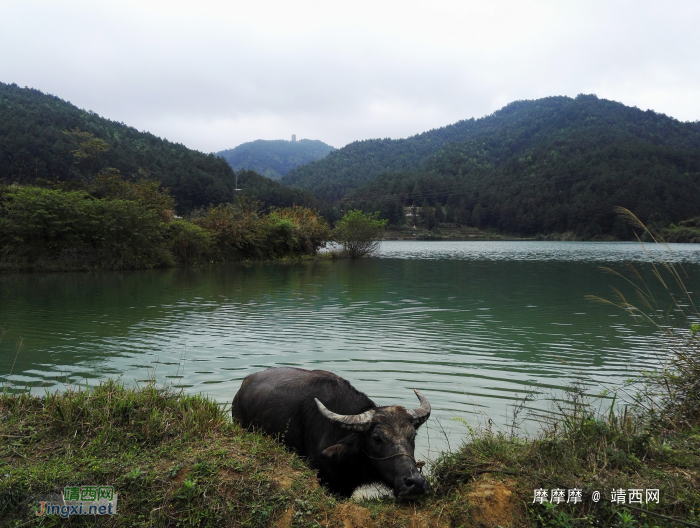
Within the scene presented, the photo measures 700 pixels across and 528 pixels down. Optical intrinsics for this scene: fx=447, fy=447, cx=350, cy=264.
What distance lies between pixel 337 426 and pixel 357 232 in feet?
128

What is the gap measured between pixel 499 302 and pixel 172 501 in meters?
14.4

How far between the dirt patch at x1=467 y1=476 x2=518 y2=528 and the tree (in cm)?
3911

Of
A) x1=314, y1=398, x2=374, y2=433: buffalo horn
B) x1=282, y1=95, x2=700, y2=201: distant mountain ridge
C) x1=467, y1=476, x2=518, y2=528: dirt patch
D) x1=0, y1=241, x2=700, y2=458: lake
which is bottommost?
x1=0, y1=241, x2=700, y2=458: lake

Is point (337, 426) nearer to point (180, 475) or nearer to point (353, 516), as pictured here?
point (353, 516)

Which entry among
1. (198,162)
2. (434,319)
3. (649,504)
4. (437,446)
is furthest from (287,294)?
(198,162)

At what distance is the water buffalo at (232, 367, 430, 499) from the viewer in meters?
3.42

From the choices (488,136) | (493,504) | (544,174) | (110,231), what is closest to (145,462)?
(493,504)

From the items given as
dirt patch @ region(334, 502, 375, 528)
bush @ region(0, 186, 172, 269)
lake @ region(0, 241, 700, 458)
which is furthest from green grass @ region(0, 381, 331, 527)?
bush @ region(0, 186, 172, 269)

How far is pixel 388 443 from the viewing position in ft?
11.3

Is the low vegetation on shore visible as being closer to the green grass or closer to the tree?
→ the green grass

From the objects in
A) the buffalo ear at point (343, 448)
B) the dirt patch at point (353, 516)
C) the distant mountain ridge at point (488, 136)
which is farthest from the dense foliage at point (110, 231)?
the distant mountain ridge at point (488, 136)

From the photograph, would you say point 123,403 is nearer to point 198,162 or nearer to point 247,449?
point 247,449

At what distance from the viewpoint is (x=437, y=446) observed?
5254 millimetres

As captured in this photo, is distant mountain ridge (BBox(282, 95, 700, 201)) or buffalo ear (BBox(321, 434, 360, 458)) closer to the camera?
buffalo ear (BBox(321, 434, 360, 458))
